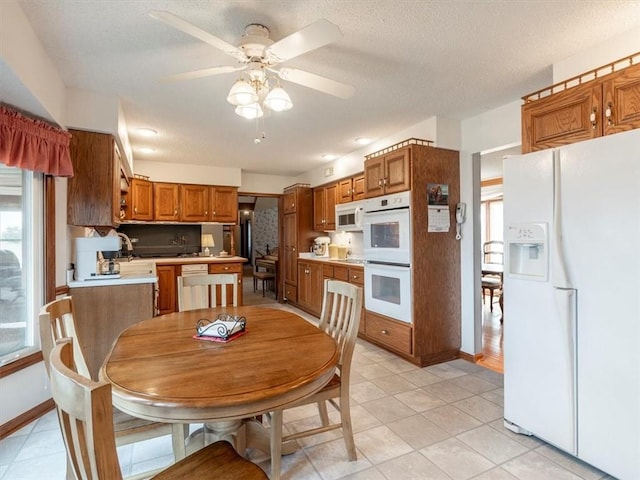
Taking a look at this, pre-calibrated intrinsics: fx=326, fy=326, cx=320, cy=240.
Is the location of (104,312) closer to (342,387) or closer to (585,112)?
(342,387)

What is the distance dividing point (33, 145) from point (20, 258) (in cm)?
84

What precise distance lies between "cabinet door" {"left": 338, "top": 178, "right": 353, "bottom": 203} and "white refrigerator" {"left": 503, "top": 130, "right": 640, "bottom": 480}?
2680 mm

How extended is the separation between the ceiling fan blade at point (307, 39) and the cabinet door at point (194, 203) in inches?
→ 152

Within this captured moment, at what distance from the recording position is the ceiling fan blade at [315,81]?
1.80 meters

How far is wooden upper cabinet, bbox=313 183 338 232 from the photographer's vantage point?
5109mm

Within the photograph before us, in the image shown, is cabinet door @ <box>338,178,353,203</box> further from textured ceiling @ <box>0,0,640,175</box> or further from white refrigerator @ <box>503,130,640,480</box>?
white refrigerator @ <box>503,130,640,480</box>

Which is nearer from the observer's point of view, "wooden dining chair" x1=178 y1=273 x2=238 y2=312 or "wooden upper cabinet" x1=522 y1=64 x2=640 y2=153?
"wooden upper cabinet" x1=522 y1=64 x2=640 y2=153

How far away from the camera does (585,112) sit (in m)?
1.86

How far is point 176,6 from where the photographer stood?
167cm

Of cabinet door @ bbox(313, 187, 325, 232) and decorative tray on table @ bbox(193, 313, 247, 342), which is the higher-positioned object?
cabinet door @ bbox(313, 187, 325, 232)

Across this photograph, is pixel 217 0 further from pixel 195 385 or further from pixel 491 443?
pixel 491 443

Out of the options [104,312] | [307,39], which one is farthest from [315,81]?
[104,312]

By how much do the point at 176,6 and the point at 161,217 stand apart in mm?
3820

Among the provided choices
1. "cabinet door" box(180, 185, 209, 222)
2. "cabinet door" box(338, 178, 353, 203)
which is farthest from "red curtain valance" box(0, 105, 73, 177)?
"cabinet door" box(338, 178, 353, 203)
